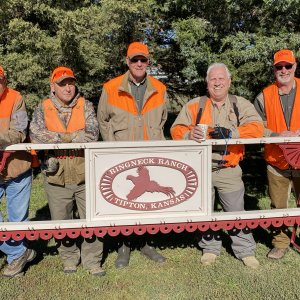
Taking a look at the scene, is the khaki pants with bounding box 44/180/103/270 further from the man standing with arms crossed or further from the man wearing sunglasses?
the man wearing sunglasses

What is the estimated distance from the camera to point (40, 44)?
245 inches

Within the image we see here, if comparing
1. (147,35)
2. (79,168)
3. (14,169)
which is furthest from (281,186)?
(147,35)

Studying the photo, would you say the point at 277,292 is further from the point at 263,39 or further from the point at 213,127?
the point at 263,39

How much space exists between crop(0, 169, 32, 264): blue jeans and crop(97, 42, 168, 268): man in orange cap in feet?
3.30

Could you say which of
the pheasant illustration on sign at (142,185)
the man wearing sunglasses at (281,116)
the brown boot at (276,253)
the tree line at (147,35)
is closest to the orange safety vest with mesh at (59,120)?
the pheasant illustration on sign at (142,185)

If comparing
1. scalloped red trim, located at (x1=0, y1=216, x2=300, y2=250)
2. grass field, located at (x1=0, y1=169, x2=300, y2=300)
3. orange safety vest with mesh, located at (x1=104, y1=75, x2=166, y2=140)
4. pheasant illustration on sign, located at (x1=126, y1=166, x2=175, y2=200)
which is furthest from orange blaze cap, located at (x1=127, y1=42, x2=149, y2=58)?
grass field, located at (x1=0, y1=169, x2=300, y2=300)

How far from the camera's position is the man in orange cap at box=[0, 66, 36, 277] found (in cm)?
406

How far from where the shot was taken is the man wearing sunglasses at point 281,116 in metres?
4.43

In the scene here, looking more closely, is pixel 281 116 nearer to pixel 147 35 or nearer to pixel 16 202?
pixel 16 202

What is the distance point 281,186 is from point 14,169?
281 cm

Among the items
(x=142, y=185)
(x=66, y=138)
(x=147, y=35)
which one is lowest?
(x=142, y=185)

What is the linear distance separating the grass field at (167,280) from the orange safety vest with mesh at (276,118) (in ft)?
3.80

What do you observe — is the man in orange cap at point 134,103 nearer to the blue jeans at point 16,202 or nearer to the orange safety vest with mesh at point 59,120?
the orange safety vest with mesh at point 59,120

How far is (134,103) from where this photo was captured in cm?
450
